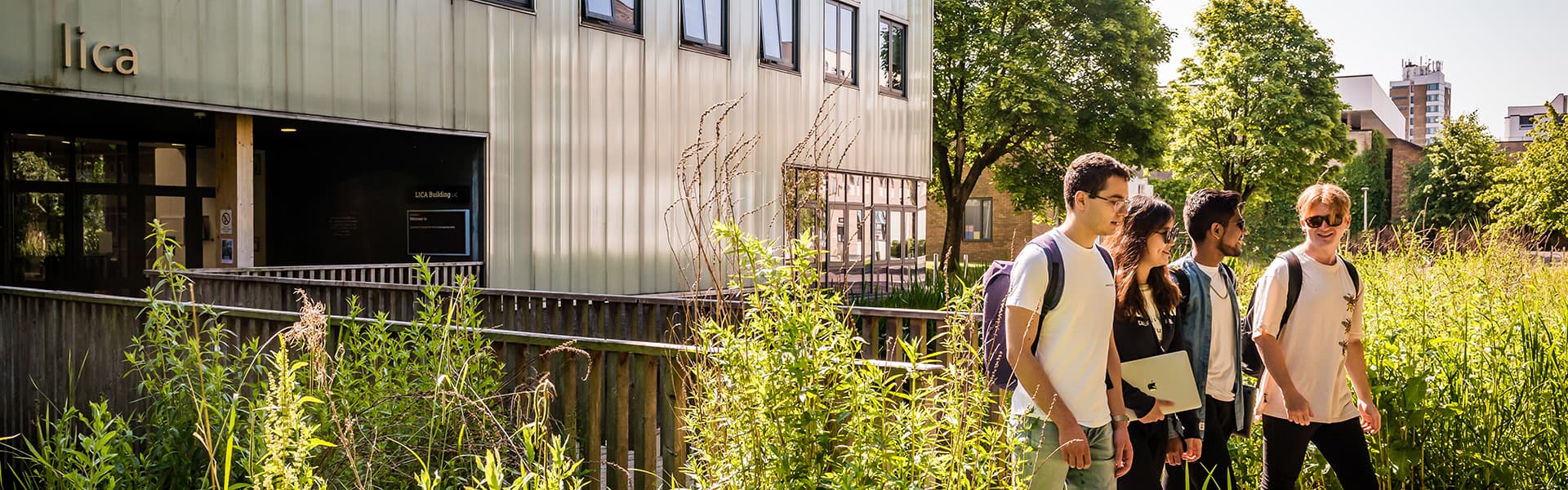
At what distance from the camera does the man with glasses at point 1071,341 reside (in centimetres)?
339

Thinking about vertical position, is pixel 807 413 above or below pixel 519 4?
below

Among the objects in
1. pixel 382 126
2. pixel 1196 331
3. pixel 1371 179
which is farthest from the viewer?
pixel 1371 179

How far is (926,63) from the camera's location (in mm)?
23844

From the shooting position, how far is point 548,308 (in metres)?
7.89

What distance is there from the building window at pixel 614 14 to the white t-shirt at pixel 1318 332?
1192 cm

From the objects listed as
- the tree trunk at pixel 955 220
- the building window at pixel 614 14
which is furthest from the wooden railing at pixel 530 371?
the tree trunk at pixel 955 220

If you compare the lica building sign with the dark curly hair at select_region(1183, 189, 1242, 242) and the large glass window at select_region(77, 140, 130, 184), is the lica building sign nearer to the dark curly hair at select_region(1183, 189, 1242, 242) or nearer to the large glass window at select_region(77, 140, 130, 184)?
the large glass window at select_region(77, 140, 130, 184)

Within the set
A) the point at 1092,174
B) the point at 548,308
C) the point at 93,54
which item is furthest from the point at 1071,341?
the point at 93,54

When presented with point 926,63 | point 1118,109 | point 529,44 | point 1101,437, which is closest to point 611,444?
point 1101,437

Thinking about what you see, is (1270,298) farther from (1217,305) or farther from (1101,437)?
(1101,437)

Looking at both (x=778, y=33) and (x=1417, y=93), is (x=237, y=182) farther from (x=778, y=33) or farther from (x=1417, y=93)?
(x=1417, y=93)

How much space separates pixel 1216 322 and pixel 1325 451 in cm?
63

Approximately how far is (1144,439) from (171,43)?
10.3 metres

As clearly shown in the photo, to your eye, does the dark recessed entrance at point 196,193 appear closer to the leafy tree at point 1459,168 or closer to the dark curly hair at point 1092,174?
the dark curly hair at point 1092,174
